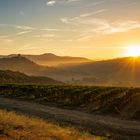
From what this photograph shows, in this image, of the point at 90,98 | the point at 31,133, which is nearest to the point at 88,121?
the point at 31,133

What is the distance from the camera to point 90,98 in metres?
31.5

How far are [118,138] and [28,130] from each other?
4900mm

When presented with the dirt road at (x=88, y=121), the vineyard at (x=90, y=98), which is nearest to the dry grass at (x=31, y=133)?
the dirt road at (x=88, y=121)

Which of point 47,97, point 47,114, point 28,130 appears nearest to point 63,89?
point 47,97

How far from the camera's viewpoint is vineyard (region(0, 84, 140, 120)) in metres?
26.7

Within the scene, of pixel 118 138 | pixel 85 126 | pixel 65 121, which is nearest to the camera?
pixel 118 138

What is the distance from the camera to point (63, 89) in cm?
3672

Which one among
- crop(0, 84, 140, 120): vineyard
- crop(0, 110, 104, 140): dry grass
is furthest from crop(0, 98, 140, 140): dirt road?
crop(0, 110, 104, 140): dry grass

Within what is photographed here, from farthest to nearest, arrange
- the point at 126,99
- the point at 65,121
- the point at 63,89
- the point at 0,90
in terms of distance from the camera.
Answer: the point at 0,90 < the point at 63,89 < the point at 126,99 < the point at 65,121

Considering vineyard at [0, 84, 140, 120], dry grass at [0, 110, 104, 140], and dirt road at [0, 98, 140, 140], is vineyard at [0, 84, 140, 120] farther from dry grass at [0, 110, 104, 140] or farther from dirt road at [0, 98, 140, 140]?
dry grass at [0, 110, 104, 140]

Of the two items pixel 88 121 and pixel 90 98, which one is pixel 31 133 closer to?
pixel 88 121

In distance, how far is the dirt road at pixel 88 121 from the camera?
20.1 meters

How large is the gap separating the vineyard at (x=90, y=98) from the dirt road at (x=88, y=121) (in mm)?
1551

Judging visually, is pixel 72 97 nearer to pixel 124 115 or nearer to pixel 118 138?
pixel 124 115
